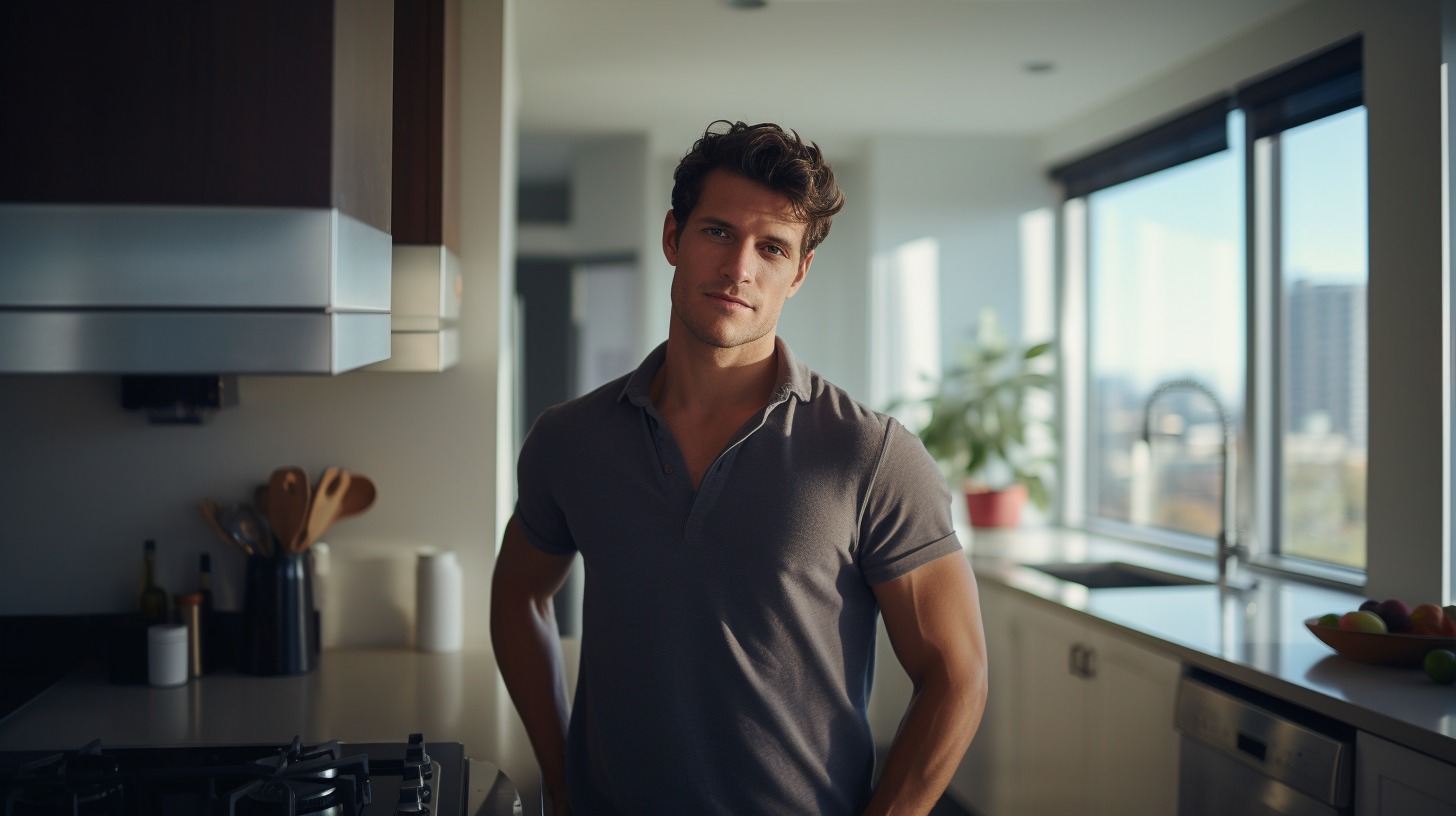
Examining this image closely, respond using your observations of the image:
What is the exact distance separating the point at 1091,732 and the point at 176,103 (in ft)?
7.98

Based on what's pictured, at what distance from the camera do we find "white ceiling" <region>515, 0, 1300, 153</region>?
280cm

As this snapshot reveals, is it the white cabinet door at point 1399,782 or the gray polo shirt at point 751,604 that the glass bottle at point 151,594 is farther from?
the white cabinet door at point 1399,782

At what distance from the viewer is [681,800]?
126 cm

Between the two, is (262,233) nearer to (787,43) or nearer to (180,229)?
(180,229)

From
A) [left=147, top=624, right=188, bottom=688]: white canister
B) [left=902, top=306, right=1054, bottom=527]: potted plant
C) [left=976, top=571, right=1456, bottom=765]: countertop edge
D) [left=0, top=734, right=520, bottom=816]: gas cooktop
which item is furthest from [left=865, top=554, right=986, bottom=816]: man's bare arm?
[left=902, top=306, right=1054, bottom=527]: potted plant

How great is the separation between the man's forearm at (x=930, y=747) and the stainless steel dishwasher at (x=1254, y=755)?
855 mm

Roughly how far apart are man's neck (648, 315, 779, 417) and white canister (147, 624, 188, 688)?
1204 mm

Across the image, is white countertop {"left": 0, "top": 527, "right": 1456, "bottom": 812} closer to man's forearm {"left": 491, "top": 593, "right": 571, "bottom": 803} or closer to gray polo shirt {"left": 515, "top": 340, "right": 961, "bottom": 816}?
man's forearm {"left": 491, "top": 593, "right": 571, "bottom": 803}

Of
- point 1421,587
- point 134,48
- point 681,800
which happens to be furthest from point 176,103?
point 1421,587

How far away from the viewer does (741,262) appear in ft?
4.32

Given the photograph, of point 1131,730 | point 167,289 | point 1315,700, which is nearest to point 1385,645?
point 1315,700

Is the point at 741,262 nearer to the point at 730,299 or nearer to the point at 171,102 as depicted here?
the point at 730,299

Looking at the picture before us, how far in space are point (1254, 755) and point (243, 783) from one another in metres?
1.76

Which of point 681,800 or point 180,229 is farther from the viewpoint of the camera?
point 681,800
